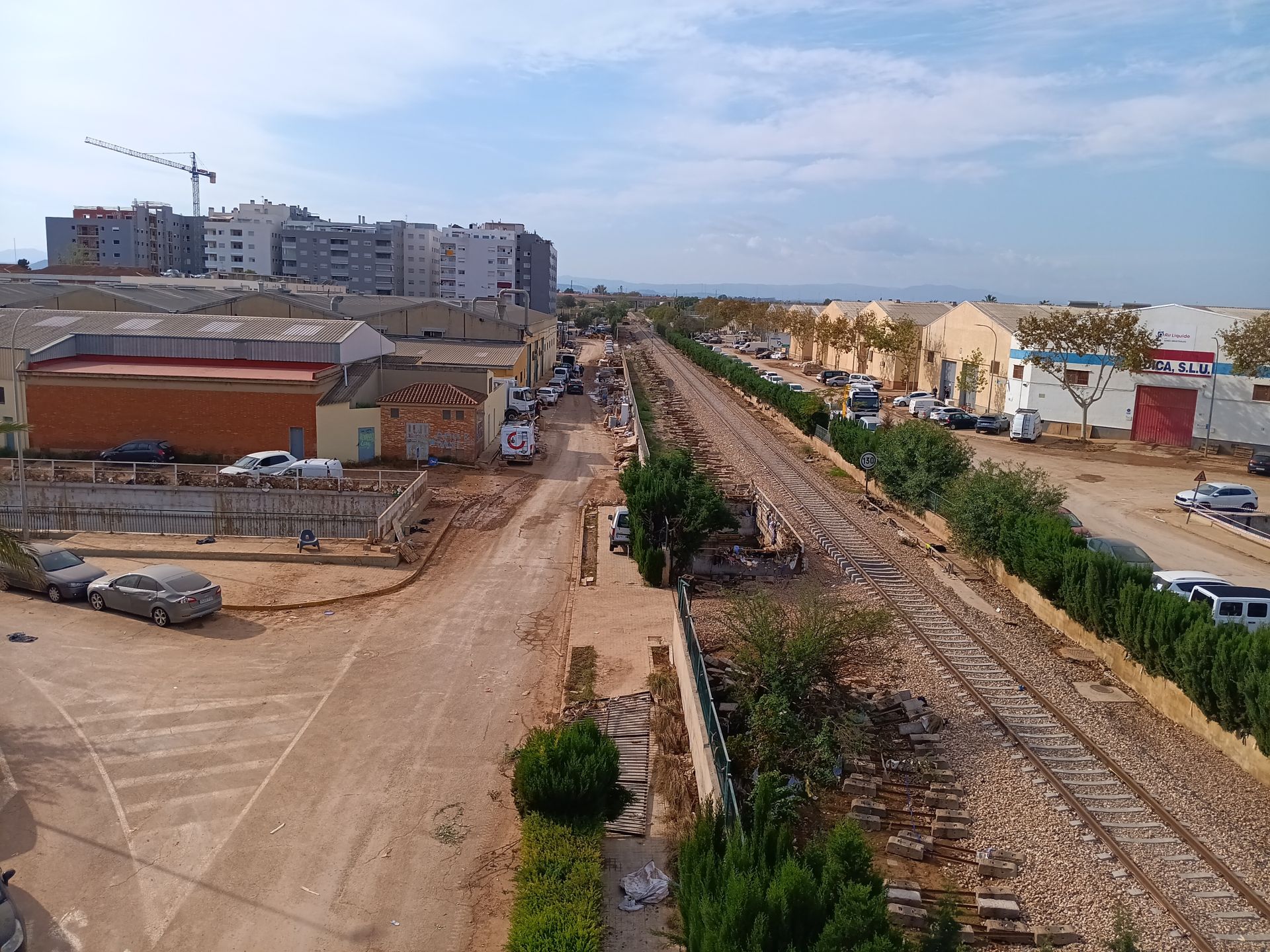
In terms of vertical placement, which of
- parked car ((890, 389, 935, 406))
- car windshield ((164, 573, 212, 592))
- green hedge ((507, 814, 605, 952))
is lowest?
green hedge ((507, 814, 605, 952))

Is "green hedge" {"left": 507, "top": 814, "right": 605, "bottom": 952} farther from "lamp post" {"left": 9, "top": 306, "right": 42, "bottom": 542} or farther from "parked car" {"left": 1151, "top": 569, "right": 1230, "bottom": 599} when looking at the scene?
"lamp post" {"left": 9, "top": 306, "right": 42, "bottom": 542}

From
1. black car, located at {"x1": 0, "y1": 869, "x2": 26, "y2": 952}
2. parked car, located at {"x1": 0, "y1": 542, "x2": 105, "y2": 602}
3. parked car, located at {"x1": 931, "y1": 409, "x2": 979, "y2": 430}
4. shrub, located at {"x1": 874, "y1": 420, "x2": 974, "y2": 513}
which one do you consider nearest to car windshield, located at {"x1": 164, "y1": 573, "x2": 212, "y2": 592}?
parked car, located at {"x1": 0, "y1": 542, "x2": 105, "y2": 602}

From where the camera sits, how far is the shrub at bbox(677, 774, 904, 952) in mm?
7141

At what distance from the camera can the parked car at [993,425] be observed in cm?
4650

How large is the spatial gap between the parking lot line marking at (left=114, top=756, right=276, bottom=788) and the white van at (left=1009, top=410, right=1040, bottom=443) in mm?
38632

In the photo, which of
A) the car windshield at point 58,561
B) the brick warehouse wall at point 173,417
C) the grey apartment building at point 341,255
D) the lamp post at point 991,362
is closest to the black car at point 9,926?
the car windshield at point 58,561

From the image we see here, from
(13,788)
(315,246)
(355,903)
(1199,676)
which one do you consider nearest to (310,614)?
(13,788)

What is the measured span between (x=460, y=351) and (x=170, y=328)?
1390 cm

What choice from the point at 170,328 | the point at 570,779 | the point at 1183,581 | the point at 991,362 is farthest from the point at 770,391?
the point at 570,779

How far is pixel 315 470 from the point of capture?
28938mm

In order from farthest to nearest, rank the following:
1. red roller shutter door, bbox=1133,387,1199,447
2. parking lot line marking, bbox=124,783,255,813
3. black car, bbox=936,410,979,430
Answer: black car, bbox=936,410,979,430, red roller shutter door, bbox=1133,387,1199,447, parking lot line marking, bbox=124,783,255,813

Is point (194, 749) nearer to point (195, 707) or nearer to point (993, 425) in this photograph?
point (195, 707)

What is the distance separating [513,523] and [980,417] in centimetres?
2790

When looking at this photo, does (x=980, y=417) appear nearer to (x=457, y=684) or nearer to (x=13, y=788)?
(x=457, y=684)
